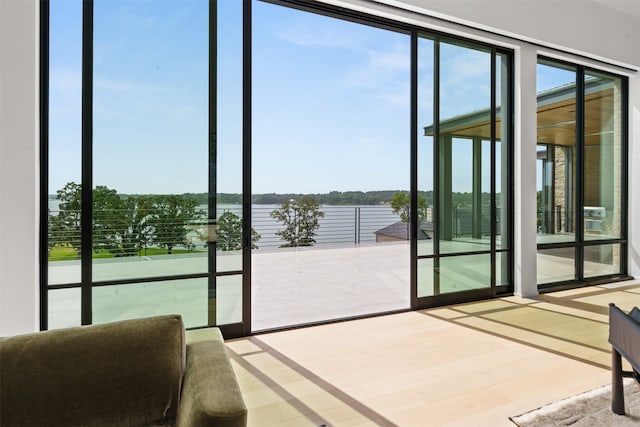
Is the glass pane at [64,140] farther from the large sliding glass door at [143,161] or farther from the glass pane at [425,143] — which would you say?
the glass pane at [425,143]

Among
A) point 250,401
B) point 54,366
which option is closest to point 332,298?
point 250,401

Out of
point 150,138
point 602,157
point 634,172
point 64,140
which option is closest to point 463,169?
point 602,157

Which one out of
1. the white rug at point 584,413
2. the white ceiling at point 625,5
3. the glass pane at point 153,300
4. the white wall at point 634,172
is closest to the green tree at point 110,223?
the glass pane at point 153,300

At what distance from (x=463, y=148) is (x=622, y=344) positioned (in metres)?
2.88

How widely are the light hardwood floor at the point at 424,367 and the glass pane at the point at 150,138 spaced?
103 centimetres

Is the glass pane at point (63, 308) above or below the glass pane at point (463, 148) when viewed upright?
below

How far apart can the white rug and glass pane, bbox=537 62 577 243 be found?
301cm

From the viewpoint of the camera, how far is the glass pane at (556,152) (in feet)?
16.0

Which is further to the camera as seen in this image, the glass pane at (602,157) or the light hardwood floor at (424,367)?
the glass pane at (602,157)

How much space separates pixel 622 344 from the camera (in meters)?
1.79

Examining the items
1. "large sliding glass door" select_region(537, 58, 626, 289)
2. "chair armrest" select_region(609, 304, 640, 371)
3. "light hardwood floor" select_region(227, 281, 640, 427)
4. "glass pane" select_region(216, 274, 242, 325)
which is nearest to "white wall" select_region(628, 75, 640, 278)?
A: "large sliding glass door" select_region(537, 58, 626, 289)

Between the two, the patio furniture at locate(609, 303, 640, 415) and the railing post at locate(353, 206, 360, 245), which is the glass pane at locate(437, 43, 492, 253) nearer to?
the patio furniture at locate(609, 303, 640, 415)

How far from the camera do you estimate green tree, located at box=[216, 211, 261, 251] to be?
3.20 m

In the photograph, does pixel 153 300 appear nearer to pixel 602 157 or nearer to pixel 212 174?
pixel 212 174
